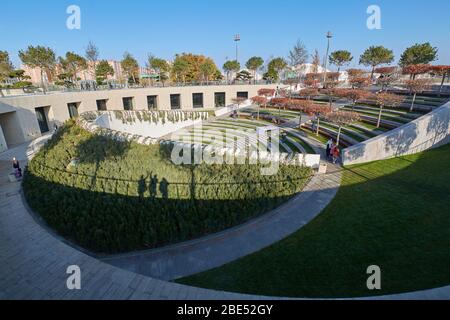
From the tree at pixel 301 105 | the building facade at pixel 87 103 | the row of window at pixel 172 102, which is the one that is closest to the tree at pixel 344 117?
the tree at pixel 301 105

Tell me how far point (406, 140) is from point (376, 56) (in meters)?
29.7

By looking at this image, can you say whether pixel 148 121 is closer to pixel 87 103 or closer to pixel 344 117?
pixel 87 103

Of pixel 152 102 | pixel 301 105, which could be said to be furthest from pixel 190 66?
pixel 301 105

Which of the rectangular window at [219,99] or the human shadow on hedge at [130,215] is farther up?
the rectangular window at [219,99]

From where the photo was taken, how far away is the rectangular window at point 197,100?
37312 millimetres

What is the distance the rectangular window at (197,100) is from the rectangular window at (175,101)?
2.34 m

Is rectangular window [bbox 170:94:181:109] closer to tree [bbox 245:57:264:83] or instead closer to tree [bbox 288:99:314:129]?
tree [bbox 245:57:264:83]

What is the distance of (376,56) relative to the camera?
35688mm

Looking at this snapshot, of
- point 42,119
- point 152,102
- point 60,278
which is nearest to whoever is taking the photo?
point 60,278

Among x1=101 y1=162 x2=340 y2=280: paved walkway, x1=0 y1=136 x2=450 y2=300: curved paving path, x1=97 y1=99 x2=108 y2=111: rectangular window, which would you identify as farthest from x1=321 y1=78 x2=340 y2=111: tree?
x1=97 y1=99 x2=108 y2=111: rectangular window

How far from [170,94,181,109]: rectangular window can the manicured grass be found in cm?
3139

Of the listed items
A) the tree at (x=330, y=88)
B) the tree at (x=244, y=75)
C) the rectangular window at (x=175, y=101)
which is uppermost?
the tree at (x=244, y=75)

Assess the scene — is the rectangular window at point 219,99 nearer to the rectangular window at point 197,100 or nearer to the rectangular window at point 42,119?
the rectangular window at point 197,100

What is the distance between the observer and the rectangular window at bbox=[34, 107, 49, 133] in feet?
78.1
